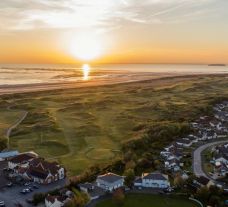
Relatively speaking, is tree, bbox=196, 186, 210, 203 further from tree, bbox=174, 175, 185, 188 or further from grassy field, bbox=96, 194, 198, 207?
tree, bbox=174, 175, 185, 188

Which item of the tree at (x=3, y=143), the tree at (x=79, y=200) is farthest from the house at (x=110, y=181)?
the tree at (x=3, y=143)

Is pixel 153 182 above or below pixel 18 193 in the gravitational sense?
above

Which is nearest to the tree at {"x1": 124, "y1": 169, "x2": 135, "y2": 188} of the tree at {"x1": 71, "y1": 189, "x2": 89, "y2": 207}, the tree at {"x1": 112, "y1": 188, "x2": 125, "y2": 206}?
the tree at {"x1": 112, "y1": 188, "x2": 125, "y2": 206}

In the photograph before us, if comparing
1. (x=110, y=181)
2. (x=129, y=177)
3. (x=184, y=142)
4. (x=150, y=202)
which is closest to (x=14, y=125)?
(x=184, y=142)

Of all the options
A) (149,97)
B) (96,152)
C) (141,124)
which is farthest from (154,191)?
(149,97)

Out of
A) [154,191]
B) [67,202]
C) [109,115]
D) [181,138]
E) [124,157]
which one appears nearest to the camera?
[67,202]

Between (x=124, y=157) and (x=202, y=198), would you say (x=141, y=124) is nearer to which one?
(x=124, y=157)

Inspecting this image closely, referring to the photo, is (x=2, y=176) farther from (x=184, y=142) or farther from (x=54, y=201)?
(x=184, y=142)
